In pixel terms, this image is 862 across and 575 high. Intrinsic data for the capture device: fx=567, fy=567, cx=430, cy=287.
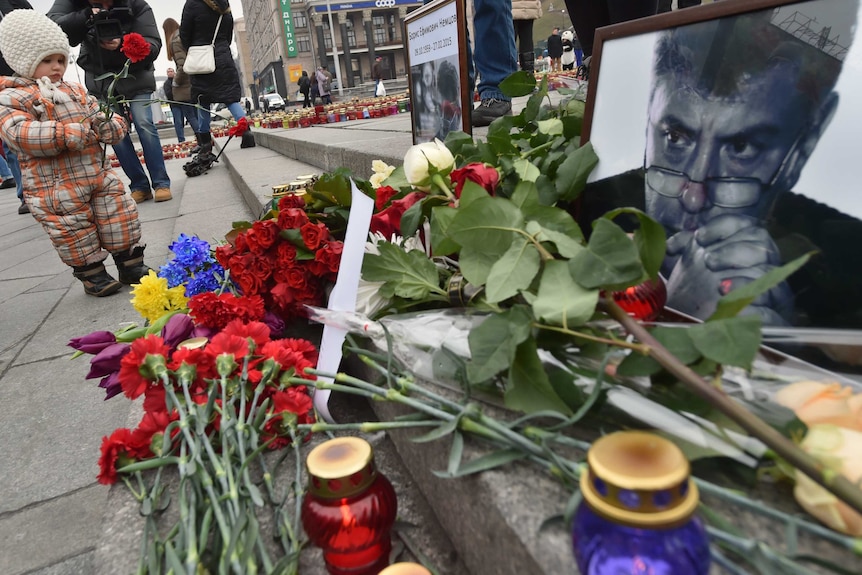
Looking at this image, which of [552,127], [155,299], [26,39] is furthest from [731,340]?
[26,39]

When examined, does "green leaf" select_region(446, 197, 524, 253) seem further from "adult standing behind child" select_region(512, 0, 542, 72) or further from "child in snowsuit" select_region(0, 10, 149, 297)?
"adult standing behind child" select_region(512, 0, 542, 72)

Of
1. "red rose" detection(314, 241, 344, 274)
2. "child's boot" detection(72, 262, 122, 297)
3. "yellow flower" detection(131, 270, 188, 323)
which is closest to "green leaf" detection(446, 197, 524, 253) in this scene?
"red rose" detection(314, 241, 344, 274)

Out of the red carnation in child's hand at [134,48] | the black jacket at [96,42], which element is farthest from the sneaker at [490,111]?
the black jacket at [96,42]

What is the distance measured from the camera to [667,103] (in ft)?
2.80

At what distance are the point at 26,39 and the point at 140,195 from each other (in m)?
2.48

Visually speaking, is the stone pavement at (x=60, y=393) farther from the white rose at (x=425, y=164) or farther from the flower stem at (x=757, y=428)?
the white rose at (x=425, y=164)

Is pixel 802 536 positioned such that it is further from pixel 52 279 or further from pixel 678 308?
pixel 52 279

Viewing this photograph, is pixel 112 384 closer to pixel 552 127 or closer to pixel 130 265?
pixel 552 127

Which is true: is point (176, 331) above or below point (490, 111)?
below

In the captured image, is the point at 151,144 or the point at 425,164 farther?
the point at 151,144

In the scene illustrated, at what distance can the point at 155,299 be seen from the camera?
1.34m

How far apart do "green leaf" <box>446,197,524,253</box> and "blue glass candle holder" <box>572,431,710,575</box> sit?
35cm

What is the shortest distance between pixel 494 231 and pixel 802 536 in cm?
43

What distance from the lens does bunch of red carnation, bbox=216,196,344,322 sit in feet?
3.83
